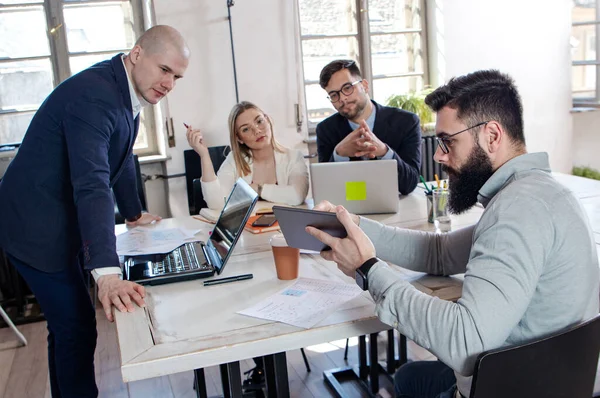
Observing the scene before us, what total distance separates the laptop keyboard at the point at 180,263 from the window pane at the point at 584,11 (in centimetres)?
459

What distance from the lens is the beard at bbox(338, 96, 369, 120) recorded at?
2984 millimetres

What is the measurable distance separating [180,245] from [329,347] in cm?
125

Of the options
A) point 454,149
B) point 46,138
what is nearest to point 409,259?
point 454,149

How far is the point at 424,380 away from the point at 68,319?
1230mm

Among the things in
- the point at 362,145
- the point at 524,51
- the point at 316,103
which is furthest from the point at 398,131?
the point at 524,51

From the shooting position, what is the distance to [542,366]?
1.09 meters

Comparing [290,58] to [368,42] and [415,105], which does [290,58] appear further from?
[415,105]

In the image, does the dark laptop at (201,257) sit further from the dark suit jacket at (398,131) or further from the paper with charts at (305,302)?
the dark suit jacket at (398,131)

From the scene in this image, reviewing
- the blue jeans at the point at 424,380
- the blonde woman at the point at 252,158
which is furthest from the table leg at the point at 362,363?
the blue jeans at the point at 424,380

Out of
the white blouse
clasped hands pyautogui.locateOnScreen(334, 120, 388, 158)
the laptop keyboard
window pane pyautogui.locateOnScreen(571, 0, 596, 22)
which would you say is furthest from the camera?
window pane pyautogui.locateOnScreen(571, 0, 596, 22)

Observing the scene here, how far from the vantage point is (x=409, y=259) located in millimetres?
1586

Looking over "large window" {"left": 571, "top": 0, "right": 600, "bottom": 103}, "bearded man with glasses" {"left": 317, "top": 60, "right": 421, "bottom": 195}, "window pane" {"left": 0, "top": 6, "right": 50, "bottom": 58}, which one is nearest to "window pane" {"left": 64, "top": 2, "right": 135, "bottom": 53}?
"window pane" {"left": 0, "top": 6, "right": 50, "bottom": 58}

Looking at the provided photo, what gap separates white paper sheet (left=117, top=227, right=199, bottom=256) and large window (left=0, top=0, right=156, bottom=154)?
221 cm

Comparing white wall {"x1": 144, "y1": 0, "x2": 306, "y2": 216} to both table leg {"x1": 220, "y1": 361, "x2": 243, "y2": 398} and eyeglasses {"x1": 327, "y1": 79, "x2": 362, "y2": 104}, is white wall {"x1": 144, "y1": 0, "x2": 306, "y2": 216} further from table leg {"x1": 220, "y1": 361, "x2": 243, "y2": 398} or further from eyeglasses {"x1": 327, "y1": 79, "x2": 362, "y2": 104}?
table leg {"x1": 220, "y1": 361, "x2": 243, "y2": 398}
